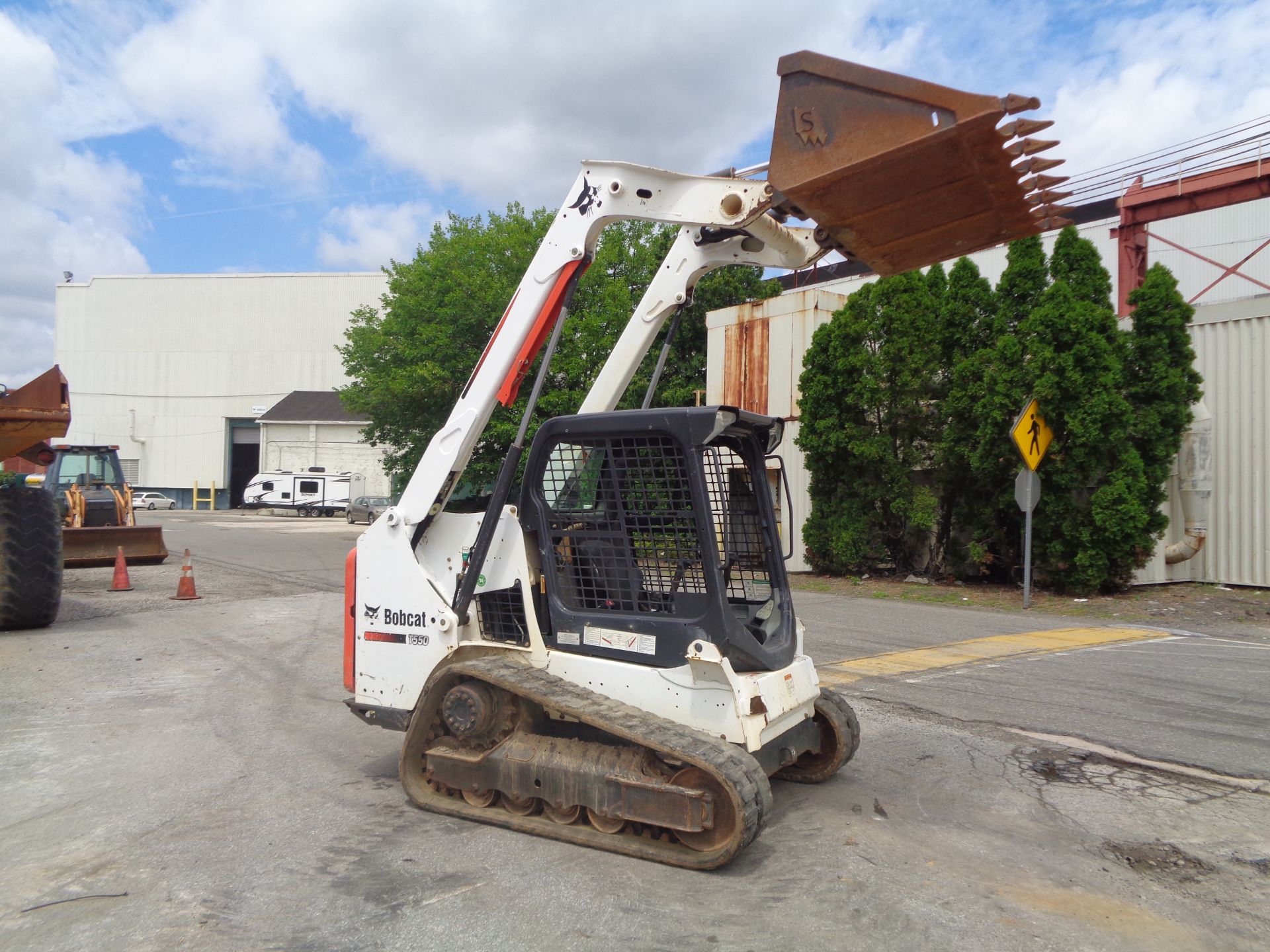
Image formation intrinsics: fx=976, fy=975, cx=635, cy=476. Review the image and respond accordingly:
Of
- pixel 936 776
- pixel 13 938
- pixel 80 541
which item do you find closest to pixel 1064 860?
pixel 936 776

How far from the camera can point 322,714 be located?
25.0ft

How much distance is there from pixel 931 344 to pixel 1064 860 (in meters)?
14.6

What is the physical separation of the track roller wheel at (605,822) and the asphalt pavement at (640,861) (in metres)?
0.16

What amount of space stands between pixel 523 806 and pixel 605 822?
→ 0.50 m

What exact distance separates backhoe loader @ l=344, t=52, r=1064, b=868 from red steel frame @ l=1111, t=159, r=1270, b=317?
15.2 meters

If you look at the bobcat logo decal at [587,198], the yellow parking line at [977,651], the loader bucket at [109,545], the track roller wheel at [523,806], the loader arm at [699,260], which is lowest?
the yellow parking line at [977,651]

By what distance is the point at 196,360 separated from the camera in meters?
67.1

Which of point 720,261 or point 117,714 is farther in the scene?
point 117,714

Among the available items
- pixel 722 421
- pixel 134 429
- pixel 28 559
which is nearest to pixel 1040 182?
pixel 722 421

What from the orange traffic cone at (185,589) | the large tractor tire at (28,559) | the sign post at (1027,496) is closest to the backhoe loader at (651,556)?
the large tractor tire at (28,559)

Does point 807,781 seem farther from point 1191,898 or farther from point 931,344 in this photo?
point 931,344

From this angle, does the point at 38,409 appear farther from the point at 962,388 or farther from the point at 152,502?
the point at 152,502

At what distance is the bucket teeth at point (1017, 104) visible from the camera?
12.6 feet

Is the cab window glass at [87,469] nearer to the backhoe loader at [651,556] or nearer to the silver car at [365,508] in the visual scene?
the backhoe loader at [651,556]
